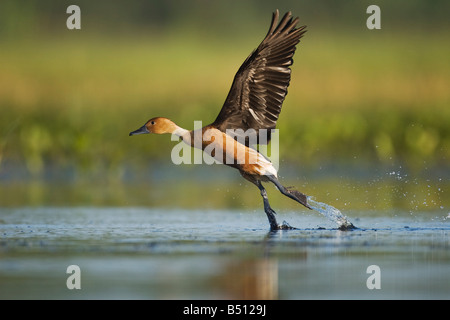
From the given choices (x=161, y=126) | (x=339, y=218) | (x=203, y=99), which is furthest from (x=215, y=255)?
(x=203, y=99)

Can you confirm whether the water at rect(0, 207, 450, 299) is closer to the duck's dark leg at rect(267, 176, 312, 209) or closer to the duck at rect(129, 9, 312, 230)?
the duck's dark leg at rect(267, 176, 312, 209)

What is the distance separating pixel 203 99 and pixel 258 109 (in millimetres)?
9278

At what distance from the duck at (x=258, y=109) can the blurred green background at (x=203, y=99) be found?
77.9 inches

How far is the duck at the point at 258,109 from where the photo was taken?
11398 mm

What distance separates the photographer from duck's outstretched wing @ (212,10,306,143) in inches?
447

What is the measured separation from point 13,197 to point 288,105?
25.3ft

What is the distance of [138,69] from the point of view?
2364 centimetres

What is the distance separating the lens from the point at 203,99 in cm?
2088

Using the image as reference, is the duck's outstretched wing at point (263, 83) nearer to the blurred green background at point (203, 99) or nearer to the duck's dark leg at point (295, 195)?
the duck's dark leg at point (295, 195)

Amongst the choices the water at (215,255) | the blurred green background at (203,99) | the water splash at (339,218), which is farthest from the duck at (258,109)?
the blurred green background at (203,99)

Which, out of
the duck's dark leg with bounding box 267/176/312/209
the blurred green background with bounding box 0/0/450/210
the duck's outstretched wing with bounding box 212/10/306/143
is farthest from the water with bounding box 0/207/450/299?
the blurred green background with bounding box 0/0/450/210

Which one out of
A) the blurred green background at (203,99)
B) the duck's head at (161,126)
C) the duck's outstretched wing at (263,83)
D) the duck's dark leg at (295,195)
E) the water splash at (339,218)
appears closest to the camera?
the water splash at (339,218)

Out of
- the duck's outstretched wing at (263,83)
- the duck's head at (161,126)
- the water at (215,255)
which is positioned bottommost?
the water at (215,255)

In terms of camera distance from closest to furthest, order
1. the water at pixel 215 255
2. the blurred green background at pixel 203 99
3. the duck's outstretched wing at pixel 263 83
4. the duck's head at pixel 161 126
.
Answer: the water at pixel 215 255
the duck's outstretched wing at pixel 263 83
the duck's head at pixel 161 126
the blurred green background at pixel 203 99
